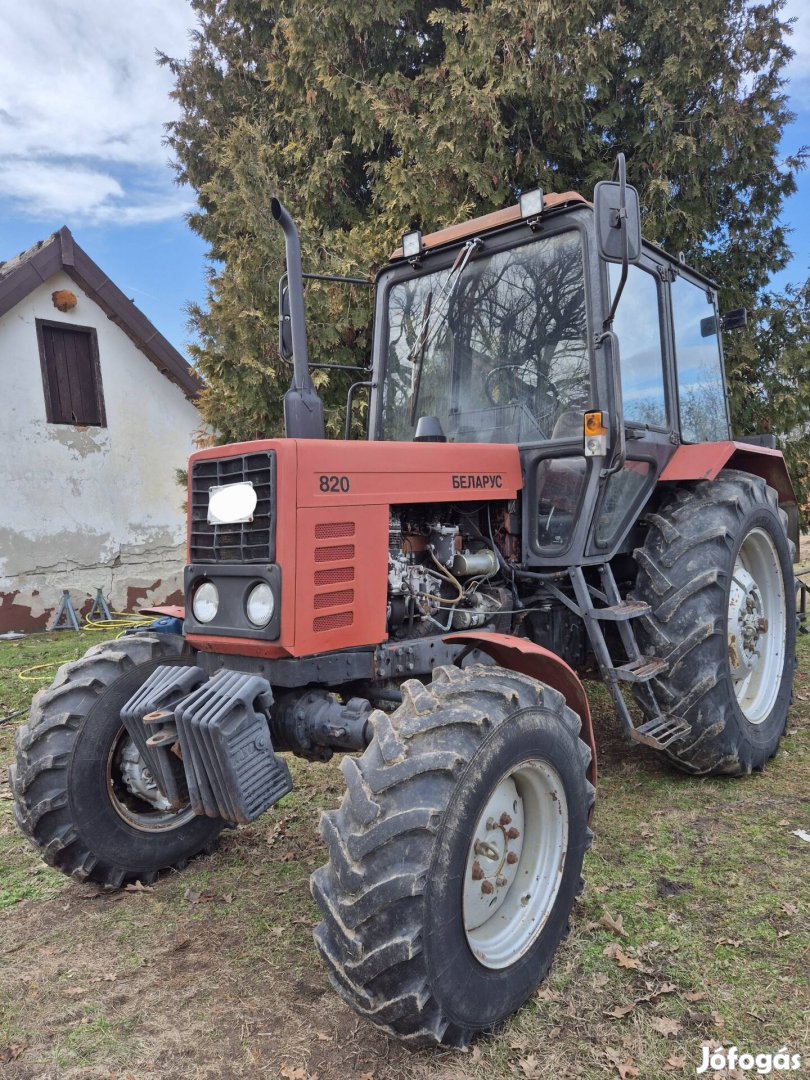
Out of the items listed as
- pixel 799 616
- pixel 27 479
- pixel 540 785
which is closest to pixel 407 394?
pixel 540 785

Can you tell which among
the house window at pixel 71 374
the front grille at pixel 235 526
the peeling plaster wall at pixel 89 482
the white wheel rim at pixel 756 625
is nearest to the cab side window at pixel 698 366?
the white wheel rim at pixel 756 625

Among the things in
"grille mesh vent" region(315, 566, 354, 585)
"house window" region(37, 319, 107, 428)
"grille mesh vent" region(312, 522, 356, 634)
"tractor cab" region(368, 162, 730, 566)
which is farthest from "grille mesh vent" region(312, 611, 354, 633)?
"house window" region(37, 319, 107, 428)

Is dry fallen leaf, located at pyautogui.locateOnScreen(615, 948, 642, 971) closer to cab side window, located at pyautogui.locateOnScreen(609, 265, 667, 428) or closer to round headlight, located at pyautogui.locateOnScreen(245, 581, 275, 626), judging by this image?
round headlight, located at pyautogui.locateOnScreen(245, 581, 275, 626)

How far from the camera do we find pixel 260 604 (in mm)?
2746

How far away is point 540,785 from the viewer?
2631 millimetres

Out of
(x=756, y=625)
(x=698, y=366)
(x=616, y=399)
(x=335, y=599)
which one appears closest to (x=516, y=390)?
(x=616, y=399)

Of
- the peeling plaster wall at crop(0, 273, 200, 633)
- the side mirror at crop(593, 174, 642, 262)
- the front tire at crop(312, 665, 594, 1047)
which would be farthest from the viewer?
the peeling plaster wall at crop(0, 273, 200, 633)

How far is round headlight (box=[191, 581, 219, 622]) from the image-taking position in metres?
2.94

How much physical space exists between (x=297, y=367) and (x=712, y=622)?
215 cm

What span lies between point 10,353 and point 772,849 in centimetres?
1004

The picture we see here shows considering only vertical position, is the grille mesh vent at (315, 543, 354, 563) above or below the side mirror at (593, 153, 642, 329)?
below

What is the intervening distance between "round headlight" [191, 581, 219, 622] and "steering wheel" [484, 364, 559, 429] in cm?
159

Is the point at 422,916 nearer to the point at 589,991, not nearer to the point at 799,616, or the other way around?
the point at 589,991

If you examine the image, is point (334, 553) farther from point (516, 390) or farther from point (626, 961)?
point (626, 961)
